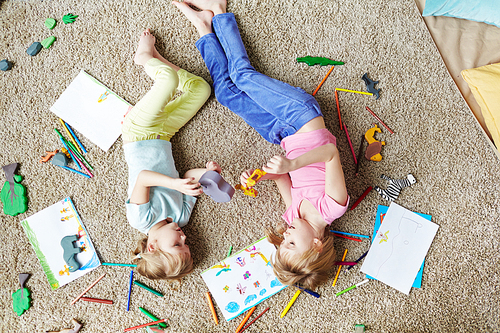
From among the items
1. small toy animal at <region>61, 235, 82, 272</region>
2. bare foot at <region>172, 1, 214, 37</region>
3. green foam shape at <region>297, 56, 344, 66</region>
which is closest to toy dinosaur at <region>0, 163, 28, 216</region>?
small toy animal at <region>61, 235, 82, 272</region>

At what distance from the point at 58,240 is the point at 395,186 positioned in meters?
1.29

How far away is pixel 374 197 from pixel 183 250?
0.73 meters

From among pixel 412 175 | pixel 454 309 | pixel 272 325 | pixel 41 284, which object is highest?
pixel 412 175

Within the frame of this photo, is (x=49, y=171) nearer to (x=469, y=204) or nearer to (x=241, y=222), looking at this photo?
(x=241, y=222)

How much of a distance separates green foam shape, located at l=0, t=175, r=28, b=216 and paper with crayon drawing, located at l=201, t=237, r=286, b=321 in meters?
0.77

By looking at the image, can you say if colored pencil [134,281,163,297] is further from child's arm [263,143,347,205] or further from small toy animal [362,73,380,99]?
small toy animal [362,73,380,99]

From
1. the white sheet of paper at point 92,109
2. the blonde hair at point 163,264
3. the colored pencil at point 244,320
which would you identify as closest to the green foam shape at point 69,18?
the white sheet of paper at point 92,109

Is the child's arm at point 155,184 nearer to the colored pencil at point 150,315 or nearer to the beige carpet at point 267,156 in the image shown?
the beige carpet at point 267,156

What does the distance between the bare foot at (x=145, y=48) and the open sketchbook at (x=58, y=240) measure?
60 centimetres

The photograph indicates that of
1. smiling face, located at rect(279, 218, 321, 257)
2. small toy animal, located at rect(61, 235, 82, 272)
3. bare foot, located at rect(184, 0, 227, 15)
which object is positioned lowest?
small toy animal, located at rect(61, 235, 82, 272)

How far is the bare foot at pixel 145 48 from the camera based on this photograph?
3.47ft

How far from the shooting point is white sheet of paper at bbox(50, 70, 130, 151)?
1098 mm

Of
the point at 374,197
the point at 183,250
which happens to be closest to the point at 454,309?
the point at 374,197

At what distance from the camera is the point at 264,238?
1080 millimetres
